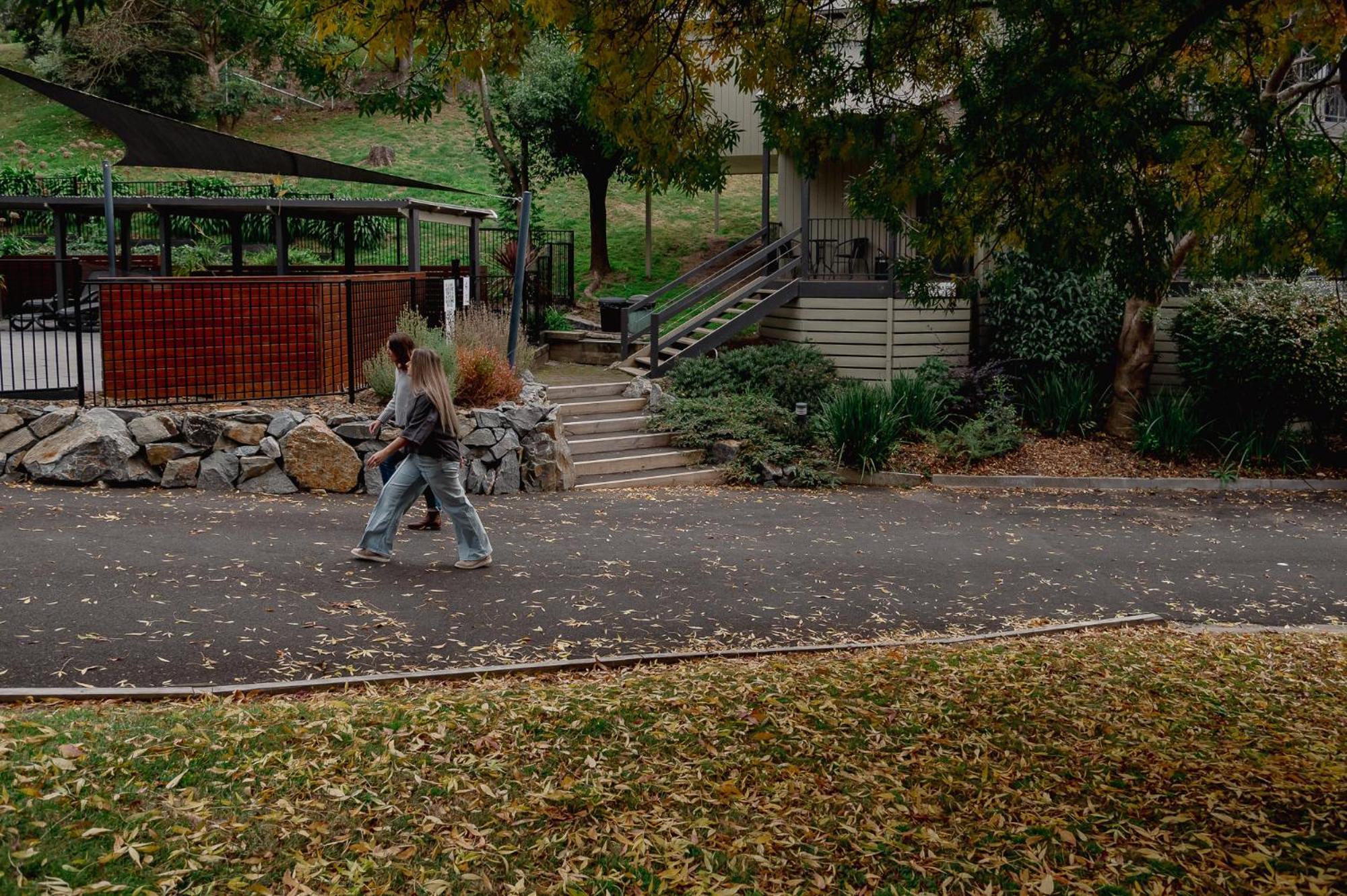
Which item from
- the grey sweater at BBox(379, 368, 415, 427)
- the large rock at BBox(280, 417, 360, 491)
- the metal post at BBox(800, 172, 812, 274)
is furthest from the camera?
the metal post at BBox(800, 172, 812, 274)

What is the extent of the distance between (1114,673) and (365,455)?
8.08 m

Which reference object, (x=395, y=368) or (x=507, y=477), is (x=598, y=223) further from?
(x=507, y=477)

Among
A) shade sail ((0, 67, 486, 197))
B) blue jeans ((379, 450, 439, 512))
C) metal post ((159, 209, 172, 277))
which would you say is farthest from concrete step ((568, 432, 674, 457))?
metal post ((159, 209, 172, 277))

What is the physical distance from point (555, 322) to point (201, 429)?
9.88 metres

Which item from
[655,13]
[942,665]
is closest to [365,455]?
[655,13]

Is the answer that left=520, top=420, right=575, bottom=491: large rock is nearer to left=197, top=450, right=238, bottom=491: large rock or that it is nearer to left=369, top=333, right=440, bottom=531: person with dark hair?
left=197, top=450, right=238, bottom=491: large rock

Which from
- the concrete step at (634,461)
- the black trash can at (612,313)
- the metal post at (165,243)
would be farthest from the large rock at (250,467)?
the black trash can at (612,313)

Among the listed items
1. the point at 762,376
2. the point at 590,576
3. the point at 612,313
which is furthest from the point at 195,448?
the point at 612,313

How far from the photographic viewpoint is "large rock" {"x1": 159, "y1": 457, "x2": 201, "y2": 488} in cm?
1193

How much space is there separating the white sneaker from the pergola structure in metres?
8.24

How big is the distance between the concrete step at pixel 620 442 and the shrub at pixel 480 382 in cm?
138

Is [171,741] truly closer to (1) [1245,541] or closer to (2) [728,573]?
(2) [728,573]

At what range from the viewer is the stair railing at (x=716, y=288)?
1798 cm

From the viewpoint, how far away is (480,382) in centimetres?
1369
